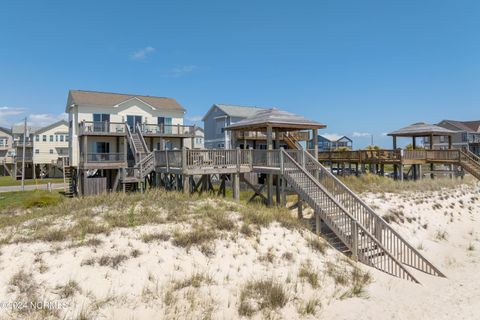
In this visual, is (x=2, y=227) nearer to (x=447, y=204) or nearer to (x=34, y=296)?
(x=34, y=296)

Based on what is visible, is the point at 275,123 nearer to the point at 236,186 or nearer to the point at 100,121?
the point at 236,186

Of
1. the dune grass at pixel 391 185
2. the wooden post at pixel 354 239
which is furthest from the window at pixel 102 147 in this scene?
the wooden post at pixel 354 239

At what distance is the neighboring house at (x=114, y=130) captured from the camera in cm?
2862

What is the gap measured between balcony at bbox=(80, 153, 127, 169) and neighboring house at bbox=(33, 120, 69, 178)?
2616 centimetres

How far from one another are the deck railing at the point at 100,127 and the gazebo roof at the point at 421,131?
2500 cm

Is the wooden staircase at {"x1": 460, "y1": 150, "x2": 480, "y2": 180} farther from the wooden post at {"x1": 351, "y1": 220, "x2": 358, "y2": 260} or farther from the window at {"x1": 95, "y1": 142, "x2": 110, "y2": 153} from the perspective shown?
the window at {"x1": 95, "y1": 142, "x2": 110, "y2": 153}

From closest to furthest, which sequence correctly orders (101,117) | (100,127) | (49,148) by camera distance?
(100,127) < (101,117) < (49,148)

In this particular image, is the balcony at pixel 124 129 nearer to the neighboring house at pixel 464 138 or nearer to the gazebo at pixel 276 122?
the gazebo at pixel 276 122

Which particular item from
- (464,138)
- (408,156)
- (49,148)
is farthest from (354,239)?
(464,138)

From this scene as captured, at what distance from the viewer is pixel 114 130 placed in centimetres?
2994

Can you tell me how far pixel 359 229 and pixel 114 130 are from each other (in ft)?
80.9

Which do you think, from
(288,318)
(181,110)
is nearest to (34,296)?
(288,318)

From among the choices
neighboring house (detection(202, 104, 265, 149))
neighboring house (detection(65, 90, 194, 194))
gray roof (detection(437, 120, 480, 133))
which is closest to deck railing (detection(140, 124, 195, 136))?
neighboring house (detection(65, 90, 194, 194))

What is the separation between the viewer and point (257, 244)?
32.6 feet
